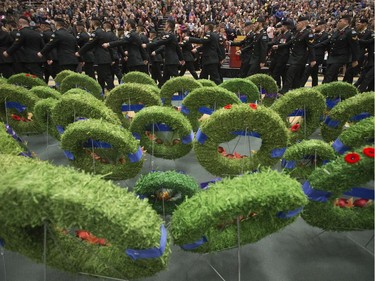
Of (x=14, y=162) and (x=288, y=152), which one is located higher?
(x=14, y=162)

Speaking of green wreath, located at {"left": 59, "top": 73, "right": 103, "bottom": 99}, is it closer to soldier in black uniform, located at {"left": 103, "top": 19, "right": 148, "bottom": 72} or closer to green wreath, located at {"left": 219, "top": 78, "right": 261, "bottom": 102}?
soldier in black uniform, located at {"left": 103, "top": 19, "right": 148, "bottom": 72}

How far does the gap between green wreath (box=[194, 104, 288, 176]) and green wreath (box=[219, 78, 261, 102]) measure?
6.46 feet

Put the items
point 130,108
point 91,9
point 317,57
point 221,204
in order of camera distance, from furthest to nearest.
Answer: point 91,9 < point 317,57 < point 130,108 < point 221,204

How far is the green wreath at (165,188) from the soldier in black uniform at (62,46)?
15.3 feet

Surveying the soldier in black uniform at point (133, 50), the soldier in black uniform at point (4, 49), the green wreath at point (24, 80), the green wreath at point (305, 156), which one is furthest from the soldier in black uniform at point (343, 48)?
the soldier in black uniform at point (4, 49)

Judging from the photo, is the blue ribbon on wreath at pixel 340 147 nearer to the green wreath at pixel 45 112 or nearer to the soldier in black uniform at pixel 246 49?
the green wreath at pixel 45 112

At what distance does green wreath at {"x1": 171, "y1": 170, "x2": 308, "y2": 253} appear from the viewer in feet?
4.88

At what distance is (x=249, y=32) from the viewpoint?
7.12 metres

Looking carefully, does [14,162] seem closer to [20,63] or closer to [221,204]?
[221,204]

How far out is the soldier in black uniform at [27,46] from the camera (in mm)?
6051

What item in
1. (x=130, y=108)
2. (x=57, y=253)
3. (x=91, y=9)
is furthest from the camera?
(x=91, y=9)

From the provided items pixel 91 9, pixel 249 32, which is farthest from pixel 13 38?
pixel 91 9

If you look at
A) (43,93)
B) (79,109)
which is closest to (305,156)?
(79,109)

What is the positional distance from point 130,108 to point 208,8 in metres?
13.2
